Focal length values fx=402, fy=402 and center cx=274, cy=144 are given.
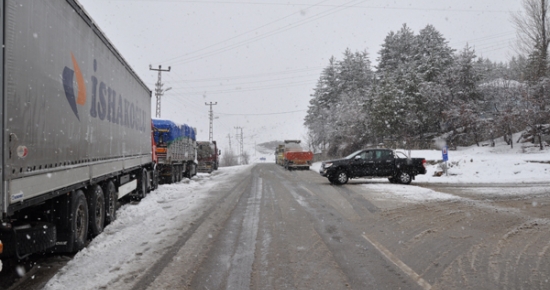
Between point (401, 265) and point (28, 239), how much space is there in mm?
4924

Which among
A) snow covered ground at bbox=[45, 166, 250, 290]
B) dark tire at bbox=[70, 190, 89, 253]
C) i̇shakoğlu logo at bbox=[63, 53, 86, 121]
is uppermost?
i̇shakoğlu logo at bbox=[63, 53, 86, 121]

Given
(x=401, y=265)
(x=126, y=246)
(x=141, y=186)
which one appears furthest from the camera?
(x=141, y=186)

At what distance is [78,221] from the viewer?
6652 millimetres

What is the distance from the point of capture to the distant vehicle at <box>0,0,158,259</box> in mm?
4316

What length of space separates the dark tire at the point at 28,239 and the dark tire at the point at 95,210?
1.89 meters

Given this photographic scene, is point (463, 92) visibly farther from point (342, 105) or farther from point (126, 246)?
point (126, 246)

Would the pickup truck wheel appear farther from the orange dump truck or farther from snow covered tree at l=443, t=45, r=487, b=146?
snow covered tree at l=443, t=45, r=487, b=146

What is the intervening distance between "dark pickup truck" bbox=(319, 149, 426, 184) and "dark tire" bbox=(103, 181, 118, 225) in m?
11.2

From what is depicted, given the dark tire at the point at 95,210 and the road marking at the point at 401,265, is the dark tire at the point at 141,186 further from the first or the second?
the road marking at the point at 401,265

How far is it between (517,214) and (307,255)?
676 cm

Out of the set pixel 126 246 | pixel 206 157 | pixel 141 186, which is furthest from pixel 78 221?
pixel 206 157

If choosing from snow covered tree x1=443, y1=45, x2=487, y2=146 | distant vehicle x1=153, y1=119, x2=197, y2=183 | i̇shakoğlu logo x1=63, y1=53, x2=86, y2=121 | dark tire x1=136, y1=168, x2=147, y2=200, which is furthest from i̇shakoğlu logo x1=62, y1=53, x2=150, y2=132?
snow covered tree x1=443, y1=45, x2=487, y2=146

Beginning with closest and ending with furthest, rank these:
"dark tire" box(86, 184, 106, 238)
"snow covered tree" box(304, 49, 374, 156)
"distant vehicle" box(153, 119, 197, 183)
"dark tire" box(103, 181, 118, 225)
→ "dark tire" box(86, 184, 106, 238), "dark tire" box(103, 181, 118, 225), "distant vehicle" box(153, 119, 197, 183), "snow covered tree" box(304, 49, 374, 156)

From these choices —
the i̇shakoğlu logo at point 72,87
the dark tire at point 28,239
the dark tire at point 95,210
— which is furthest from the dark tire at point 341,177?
the dark tire at point 28,239
